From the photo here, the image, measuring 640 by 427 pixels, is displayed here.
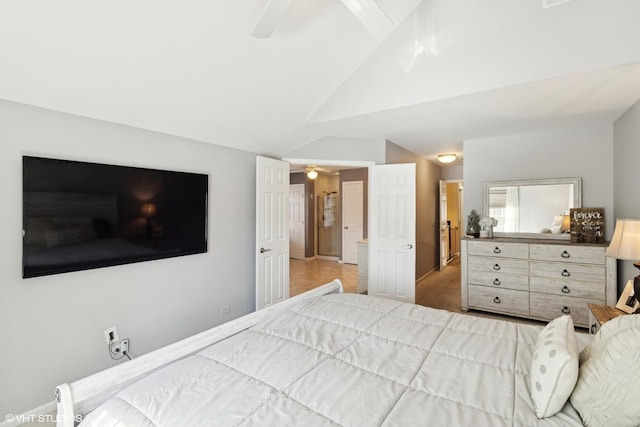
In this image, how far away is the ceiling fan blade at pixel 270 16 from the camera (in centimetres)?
140

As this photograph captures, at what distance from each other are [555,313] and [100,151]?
470cm

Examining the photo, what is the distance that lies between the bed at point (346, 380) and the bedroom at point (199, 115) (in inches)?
50.6

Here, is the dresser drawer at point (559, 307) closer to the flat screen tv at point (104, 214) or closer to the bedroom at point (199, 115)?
the bedroom at point (199, 115)

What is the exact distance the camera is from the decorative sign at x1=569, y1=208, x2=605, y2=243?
11.3 ft

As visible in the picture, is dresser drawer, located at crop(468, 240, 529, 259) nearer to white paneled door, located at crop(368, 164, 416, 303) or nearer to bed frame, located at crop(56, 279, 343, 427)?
white paneled door, located at crop(368, 164, 416, 303)

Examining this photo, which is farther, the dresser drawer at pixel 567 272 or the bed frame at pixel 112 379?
the dresser drawer at pixel 567 272

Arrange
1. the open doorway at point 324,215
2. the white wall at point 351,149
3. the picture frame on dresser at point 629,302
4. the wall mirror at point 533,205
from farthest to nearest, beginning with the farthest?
the open doorway at point 324,215
the white wall at point 351,149
the wall mirror at point 533,205
the picture frame on dresser at point 629,302

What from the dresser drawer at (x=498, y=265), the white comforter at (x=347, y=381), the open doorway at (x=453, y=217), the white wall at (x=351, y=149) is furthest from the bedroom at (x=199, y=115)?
the open doorway at (x=453, y=217)

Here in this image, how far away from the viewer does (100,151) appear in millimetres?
2340

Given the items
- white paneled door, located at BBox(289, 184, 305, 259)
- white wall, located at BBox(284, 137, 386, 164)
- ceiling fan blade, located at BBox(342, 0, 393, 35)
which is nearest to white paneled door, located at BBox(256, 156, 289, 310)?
white wall, located at BBox(284, 137, 386, 164)

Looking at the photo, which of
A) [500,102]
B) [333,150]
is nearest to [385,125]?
[333,150]

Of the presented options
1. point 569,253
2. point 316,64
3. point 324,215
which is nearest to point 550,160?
point 569,253

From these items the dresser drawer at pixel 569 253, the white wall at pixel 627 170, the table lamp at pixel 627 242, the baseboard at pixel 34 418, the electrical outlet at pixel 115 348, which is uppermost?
the white wall at pixel 627 170

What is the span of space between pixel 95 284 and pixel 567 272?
14.7 feet
